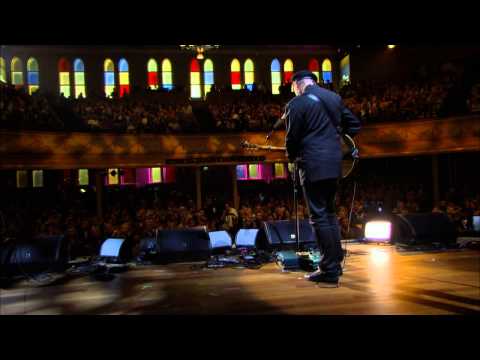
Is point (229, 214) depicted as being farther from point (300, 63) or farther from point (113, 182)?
point (300, 63)

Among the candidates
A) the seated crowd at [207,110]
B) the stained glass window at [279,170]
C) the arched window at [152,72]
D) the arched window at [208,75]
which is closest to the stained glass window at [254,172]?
the stained glass window at [279,170]

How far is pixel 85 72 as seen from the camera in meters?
27.2

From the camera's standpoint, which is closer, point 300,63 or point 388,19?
point 388,19

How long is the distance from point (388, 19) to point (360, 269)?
289cm

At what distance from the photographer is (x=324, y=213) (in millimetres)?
3928

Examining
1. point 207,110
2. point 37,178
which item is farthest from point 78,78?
point 207,110

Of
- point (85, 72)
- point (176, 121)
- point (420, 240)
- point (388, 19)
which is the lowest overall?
point (420, 240)

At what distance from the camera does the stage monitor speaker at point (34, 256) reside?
5.96m

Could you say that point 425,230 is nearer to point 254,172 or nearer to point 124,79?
point 254,172

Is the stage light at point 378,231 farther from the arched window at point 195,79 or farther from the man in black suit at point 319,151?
the arched window at point 195,79

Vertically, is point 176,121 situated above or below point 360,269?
above

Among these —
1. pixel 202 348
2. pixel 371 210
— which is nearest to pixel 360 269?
pixel 202 348

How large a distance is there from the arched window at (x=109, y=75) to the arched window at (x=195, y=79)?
4678 millimetres

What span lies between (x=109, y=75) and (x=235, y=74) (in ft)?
25.1
